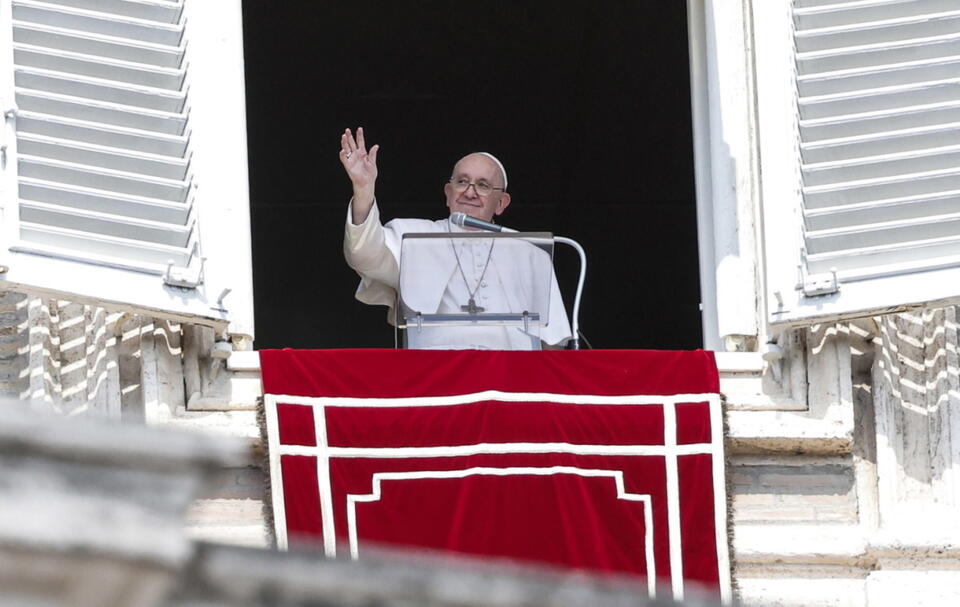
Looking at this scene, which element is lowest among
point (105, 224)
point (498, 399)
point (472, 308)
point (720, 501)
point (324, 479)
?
point (720, 501)

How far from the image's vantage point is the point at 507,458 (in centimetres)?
497

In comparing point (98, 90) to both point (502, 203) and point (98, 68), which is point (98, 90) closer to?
point (98, 68)

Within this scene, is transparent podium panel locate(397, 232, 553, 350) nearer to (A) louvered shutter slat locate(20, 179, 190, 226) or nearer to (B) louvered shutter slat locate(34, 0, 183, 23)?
(A) louvered shutter slat locate(20, 179, 190, 226)

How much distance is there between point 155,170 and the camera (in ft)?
16.4

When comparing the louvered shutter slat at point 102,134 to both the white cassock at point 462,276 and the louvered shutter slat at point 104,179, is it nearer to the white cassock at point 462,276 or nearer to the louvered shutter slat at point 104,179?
the louvered shutter slat at point 104,179

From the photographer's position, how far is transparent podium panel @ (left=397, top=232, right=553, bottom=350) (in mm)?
5316

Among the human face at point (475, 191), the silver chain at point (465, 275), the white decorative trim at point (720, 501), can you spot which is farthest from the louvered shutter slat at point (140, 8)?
the white decorative trim at point (720, 501)

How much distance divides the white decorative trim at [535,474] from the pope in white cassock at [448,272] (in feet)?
1.63

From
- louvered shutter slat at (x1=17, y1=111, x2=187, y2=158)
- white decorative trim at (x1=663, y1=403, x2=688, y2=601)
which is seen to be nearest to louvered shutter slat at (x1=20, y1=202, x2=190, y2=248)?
louvered shutter slat at (x1=17, y1=111, x2=187, y2=158)

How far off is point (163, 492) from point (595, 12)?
748cm

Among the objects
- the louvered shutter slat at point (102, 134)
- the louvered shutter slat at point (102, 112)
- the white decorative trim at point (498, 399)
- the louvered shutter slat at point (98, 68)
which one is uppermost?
the louvered shutter slat at point (98, 68)

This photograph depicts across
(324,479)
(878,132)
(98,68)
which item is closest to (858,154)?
(878,132)

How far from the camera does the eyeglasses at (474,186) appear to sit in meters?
6.38

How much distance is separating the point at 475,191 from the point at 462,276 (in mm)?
961
